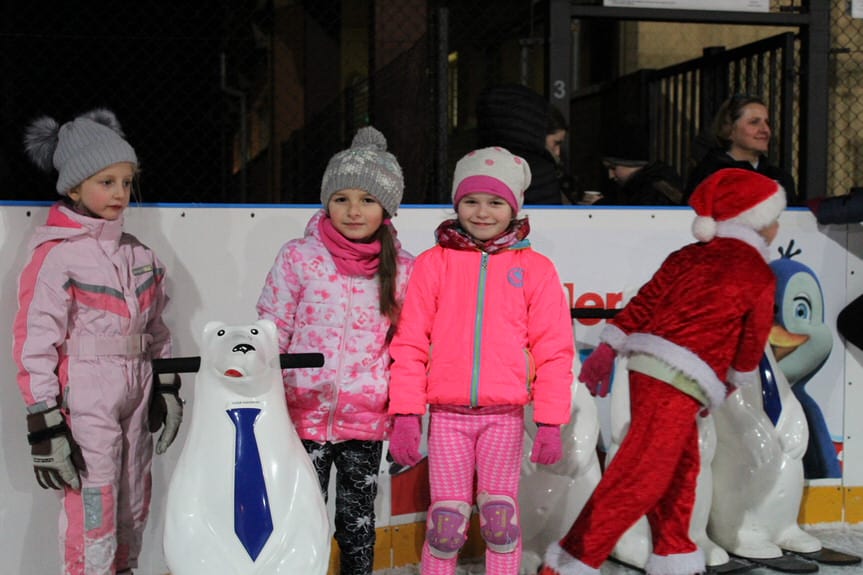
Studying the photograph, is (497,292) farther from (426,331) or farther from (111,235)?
(111,235)

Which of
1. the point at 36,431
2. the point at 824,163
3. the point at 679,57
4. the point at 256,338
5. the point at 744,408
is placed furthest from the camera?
the point at 679,57

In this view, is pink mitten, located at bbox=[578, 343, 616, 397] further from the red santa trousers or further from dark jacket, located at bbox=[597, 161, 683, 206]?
dark jacket, located at bbox=[597, 161, 683, 206]

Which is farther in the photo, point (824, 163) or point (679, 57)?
point (679, 57)

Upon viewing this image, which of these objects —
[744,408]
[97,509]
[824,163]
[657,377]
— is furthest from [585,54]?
[97,509]

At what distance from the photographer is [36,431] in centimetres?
268

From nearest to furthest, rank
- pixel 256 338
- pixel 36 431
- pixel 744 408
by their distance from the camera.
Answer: pixel 256 338 < pixel 36 431 < pixel 744 408

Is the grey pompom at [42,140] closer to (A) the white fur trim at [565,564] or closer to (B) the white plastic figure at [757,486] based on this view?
(A) the white fur trim at [565,564]

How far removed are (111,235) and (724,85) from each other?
3904mm

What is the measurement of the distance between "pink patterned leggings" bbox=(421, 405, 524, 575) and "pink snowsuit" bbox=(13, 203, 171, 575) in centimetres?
85

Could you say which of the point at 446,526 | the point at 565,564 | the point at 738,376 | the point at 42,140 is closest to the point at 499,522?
the point at 446,526

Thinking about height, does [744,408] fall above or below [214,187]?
below

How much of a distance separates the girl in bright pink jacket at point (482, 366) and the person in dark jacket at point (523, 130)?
1161 millimetres

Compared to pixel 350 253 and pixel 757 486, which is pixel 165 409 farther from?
pixel 757 486

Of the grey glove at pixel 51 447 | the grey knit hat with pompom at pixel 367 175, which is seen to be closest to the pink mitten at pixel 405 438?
the grey knit hat with pompom at pixel 367 175
